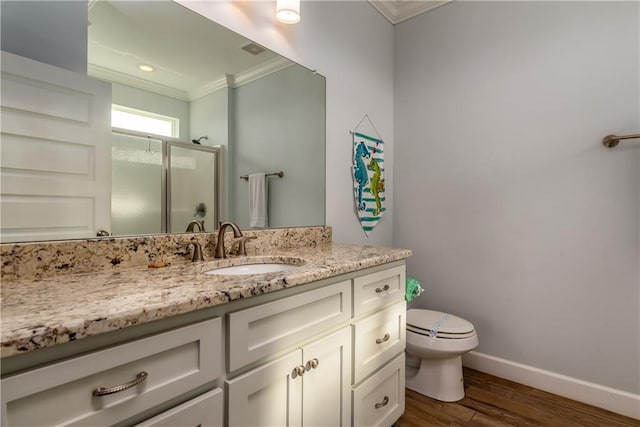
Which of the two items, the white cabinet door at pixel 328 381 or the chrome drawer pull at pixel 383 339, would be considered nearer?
the white cabinet door at pixel 328 381

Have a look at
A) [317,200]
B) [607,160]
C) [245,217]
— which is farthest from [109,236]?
[607,160]

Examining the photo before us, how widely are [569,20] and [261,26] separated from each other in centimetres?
170

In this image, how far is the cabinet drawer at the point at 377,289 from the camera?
123 centimetres

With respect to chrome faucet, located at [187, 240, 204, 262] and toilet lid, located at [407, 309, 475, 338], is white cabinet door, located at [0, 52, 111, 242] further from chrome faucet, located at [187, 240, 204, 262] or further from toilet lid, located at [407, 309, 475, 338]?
toilet lid, located at [407, 309, 475, 338]

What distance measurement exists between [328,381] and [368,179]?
1.40 m

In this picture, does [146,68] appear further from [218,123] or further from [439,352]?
[439,352]

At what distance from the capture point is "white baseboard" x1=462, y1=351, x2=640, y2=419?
64.8 inches

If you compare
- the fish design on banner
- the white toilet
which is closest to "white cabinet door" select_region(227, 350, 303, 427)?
the white toilet

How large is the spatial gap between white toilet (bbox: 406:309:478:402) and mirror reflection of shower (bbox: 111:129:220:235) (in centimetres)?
128

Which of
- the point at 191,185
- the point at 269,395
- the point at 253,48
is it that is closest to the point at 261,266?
the point at 191,185

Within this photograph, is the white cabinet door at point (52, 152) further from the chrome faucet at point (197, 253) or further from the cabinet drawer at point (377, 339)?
the cabinet drawer at point (377, 339)

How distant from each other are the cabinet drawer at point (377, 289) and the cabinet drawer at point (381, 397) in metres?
0.29

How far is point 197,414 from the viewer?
732mm

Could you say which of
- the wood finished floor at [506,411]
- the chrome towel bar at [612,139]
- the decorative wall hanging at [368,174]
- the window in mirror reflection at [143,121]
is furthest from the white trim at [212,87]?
the chrome towel bar at [612,139]
